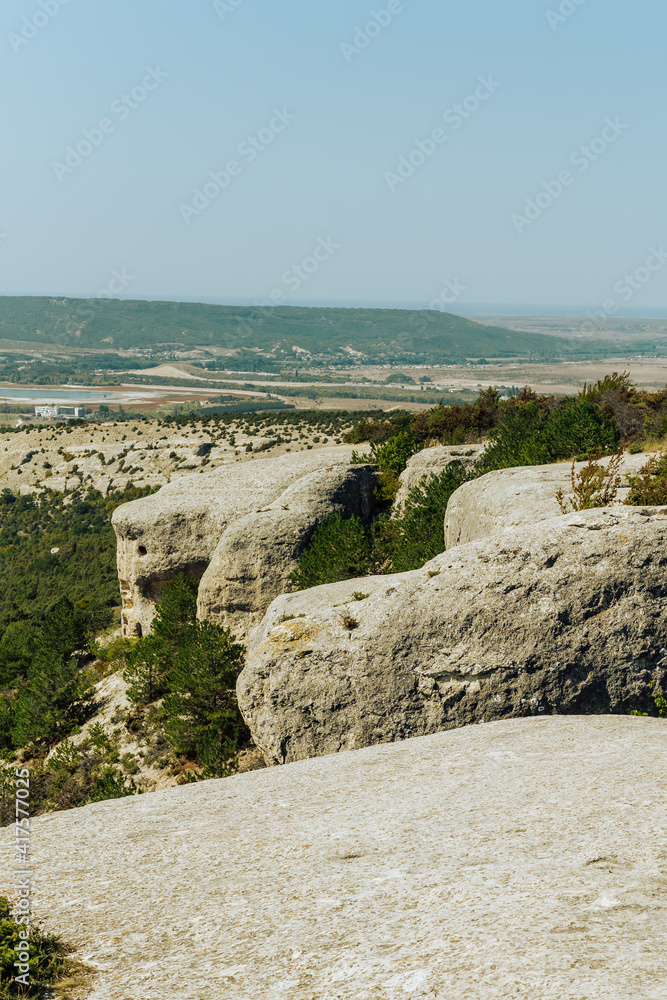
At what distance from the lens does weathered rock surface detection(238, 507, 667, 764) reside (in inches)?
496

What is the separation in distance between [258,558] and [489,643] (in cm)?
1098

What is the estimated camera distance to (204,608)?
23.4 meters

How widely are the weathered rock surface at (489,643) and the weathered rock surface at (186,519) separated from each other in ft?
40.7

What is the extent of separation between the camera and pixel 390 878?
729cm

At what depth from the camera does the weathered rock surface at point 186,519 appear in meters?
26.4

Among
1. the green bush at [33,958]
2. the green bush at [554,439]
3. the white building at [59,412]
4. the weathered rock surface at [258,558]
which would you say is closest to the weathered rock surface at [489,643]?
the green bush at [33,958]

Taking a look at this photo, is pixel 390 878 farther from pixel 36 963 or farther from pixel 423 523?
pixel 423 523

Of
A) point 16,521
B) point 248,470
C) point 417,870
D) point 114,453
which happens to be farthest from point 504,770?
point 114,453

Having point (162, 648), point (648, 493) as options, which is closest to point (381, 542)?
point (162, 648)

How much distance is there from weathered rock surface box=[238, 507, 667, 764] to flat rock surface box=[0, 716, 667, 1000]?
6.42 feet

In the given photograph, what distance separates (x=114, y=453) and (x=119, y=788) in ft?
222

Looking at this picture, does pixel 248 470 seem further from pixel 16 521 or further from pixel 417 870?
pixel 16 521

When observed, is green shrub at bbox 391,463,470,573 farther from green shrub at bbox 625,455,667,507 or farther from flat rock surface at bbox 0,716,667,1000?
flat rock surface at bbox 0,716,667,1000

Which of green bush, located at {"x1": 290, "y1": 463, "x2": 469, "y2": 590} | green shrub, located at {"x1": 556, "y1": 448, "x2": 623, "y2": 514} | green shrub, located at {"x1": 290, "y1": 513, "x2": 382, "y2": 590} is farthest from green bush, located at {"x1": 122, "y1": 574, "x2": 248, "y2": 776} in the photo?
green shrub, located at {"x1": 556, "y1": 448, "x2": 623, "y2": 514}
